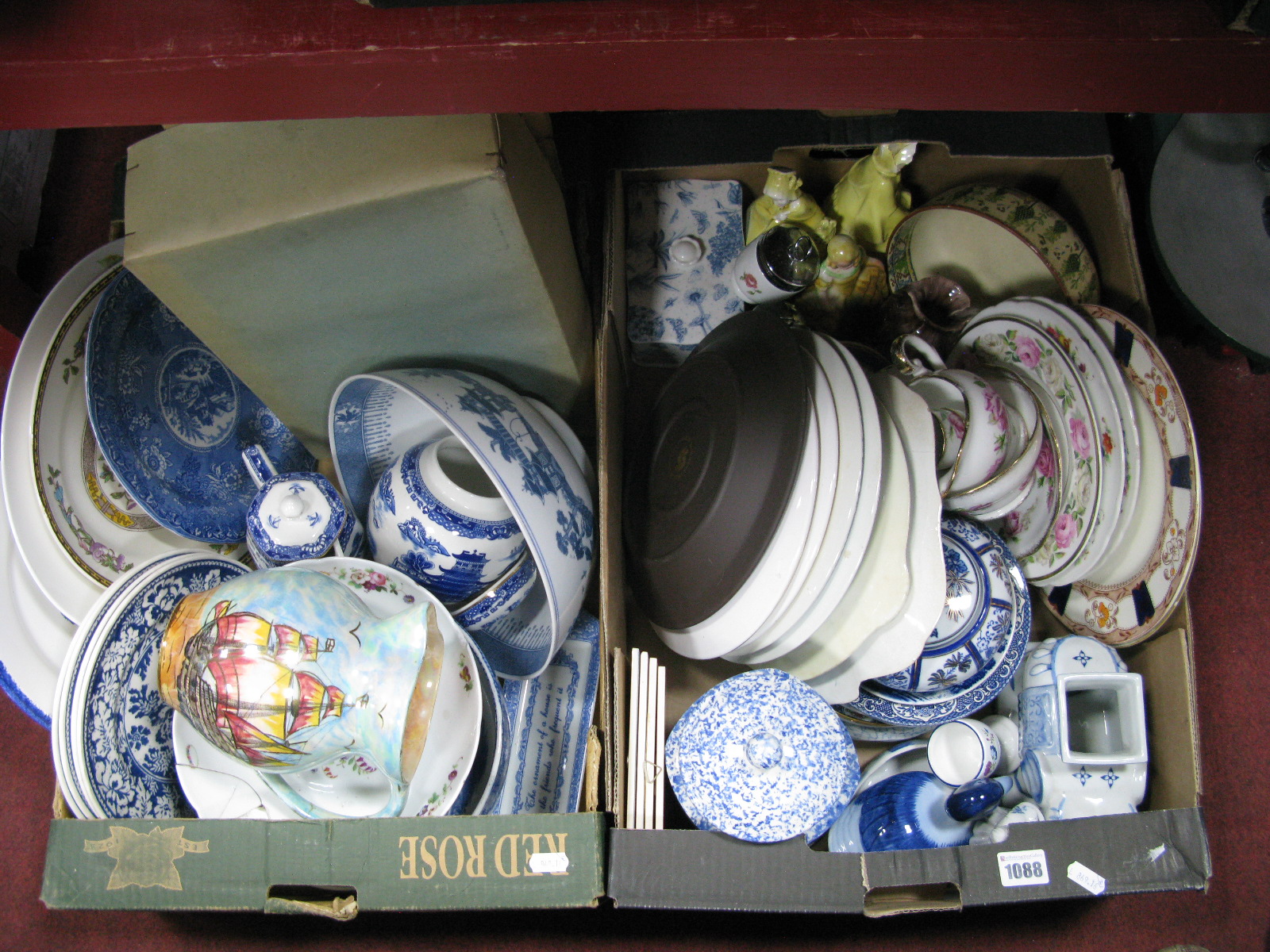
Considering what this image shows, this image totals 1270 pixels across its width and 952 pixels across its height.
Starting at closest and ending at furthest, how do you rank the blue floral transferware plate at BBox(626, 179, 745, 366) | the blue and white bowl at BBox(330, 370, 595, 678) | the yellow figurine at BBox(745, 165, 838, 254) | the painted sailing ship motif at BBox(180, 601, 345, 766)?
the painted sailing ship motif at BBox(180, 601, 345, 766), the blue and white bowl at BBox(330, 370, 595, 678), the yellow figurine at BBox(745, 165, 838, 254), the blue floral transferware plate at BBox(626, 179, 745, 366)

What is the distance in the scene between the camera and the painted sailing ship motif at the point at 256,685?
0.62 metres

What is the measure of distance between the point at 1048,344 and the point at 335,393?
735mm

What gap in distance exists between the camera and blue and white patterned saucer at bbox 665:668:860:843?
663mm

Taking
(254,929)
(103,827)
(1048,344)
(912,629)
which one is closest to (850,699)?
(912,629)

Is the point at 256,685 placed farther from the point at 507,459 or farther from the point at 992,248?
the point at 992,248

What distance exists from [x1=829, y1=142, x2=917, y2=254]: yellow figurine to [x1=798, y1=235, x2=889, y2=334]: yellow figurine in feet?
0.12

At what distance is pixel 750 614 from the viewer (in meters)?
0.72

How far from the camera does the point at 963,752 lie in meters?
0.77

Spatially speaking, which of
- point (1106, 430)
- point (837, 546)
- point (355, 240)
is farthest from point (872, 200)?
point (355, 240)

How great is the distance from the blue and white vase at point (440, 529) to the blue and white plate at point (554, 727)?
6.5 inches

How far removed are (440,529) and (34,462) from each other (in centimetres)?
43

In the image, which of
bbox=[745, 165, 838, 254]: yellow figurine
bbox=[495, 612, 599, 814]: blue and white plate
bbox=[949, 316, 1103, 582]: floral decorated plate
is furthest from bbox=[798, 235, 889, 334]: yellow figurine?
bbox=[495, 612, 599, 814]: blue and white plate

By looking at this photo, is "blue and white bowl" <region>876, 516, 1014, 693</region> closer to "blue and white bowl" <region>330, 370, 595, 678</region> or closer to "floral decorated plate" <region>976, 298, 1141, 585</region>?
"floral decorated plate" <region>976, 298, 1141, 585</region>

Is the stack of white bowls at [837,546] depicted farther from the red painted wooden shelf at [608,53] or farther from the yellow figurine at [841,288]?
the red painted wooden shelf at [608,53]
